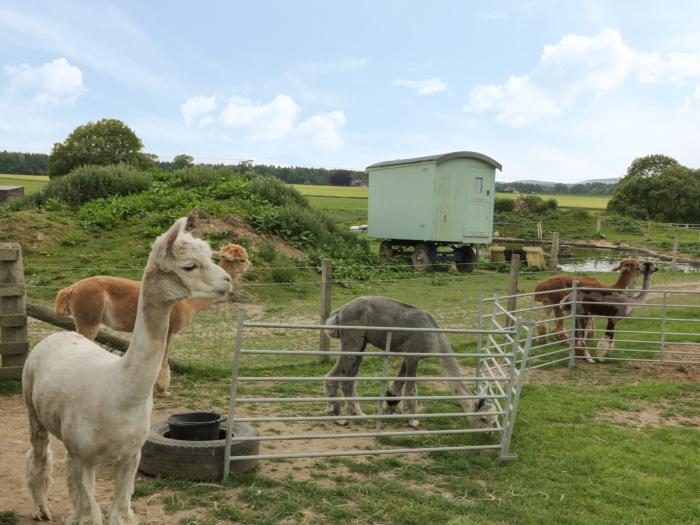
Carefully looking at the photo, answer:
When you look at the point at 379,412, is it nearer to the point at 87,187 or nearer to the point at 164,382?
the point at 164,382

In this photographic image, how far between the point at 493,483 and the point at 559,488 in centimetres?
58

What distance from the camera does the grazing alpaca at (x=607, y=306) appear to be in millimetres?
10141

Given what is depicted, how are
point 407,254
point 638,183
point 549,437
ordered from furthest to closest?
1. point 638,183
2. point 407,254
3. point 549,437

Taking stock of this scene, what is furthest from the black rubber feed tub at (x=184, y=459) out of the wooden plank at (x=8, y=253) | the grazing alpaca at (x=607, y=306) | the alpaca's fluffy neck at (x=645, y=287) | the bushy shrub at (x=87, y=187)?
the bushy shrub at (x=87, y=187)

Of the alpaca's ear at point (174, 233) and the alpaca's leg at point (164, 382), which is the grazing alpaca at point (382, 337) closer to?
the alpaca's leg at point (164, 382)

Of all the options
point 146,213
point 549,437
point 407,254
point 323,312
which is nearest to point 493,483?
point 549,437

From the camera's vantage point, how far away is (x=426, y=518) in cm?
430

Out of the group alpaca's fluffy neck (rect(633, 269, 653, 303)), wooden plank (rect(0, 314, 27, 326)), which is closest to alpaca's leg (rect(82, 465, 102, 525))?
wooden plank (rect(0, 314, 27, 326))

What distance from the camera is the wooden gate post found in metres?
6.85

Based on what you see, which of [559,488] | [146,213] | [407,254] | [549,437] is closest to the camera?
[559,488]

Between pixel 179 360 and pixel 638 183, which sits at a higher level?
pixel 638 183

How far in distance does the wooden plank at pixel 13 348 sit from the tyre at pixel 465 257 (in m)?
16.4

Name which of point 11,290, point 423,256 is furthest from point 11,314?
point 423,256

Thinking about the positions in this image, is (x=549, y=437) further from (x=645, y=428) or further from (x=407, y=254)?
(x=407, y=254)
